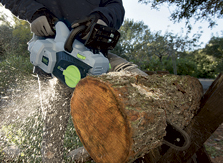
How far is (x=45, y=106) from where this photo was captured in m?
1.97

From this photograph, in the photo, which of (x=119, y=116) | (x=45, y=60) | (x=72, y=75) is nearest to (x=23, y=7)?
(x=45, y=60)

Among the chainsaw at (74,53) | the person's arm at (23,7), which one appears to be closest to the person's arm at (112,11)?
the chainsaw at (74,53)

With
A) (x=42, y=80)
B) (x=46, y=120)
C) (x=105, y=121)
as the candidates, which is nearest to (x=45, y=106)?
(x=46, y=120)

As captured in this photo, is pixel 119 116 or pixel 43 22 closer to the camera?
pixel 119 116

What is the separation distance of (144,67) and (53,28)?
7973 mm

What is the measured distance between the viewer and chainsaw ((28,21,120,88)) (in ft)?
4.58

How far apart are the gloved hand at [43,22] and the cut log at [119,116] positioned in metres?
1.08

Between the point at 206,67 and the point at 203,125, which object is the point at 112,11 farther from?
the point at 206,67

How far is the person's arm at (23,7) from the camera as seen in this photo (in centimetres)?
150

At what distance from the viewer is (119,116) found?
0.66m

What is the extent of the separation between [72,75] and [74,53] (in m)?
0.24

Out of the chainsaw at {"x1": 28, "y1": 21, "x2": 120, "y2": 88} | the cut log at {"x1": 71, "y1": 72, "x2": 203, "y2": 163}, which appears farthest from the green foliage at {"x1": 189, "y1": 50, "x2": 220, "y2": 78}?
the cut log at {"x1": 71, "y1": 72, "x2": 203, "y2": 163}

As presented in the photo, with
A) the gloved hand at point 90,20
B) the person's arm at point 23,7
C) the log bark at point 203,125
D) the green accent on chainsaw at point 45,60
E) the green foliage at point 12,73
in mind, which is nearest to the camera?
the log bark at point 203,125

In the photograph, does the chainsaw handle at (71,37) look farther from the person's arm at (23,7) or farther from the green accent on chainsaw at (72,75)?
the person's arm at (23,7)
